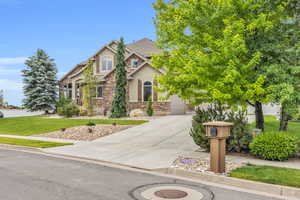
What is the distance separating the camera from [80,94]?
31359 mm

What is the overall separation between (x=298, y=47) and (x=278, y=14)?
1903mm

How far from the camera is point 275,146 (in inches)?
348

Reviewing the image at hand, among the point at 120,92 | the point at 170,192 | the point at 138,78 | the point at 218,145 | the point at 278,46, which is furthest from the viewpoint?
the point at 138,78

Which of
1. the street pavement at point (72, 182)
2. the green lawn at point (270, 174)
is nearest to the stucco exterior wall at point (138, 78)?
the street pavement at point (72, 182)

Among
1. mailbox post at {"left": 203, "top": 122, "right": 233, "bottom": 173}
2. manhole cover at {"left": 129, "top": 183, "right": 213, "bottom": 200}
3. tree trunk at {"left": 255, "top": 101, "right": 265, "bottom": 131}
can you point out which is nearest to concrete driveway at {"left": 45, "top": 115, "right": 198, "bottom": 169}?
mailbox post at {"left": 203, "top": 122, "right": 233, "bottom": 173}

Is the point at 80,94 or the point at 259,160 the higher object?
the point at 80,94

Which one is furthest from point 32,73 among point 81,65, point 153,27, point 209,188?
point 209,188

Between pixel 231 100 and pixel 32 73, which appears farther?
pixel 32 73

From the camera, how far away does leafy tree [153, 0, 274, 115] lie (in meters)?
8.90

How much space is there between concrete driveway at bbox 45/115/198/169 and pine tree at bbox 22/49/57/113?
66.1 ft

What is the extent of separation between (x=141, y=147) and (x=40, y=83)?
26.1 m

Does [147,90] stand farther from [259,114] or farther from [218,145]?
[218,145]

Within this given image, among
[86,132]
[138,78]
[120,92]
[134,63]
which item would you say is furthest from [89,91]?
[86,132]

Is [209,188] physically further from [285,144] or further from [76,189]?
[285,144]
